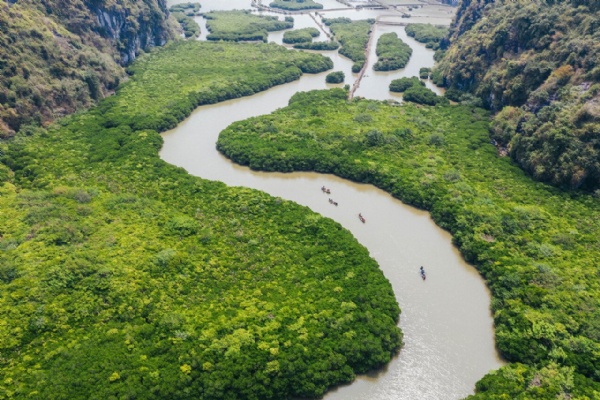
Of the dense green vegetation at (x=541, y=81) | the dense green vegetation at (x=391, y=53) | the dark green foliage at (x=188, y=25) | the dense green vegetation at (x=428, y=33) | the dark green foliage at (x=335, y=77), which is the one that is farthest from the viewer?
the dark green foliage at (x=188, y=25)

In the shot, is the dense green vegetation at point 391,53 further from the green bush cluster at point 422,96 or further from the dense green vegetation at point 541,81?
Answer: the green bush cluster at point 422,96

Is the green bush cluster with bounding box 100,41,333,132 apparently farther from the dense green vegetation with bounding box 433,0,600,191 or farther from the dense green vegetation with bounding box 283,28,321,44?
the dense green vegetation with bounding box 433,0,600,191

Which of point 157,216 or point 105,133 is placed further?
point 105,133

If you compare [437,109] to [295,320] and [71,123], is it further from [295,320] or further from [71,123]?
[71,123]

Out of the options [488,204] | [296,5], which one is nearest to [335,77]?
[488,204]

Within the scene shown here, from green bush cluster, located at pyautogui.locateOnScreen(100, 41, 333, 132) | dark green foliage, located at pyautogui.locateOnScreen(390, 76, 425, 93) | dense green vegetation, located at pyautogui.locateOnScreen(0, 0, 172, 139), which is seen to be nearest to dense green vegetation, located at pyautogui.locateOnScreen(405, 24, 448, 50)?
dark green foliage, located at pyautogui.locateOnScreen(390, 76, 425, 93)

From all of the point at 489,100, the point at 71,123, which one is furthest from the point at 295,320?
the point at 489,100

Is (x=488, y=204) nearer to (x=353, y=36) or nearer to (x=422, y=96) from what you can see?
(x=422, y=96)

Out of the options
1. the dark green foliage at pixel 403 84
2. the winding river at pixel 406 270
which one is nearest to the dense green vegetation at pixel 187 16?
the winding river at pixel 406 270
